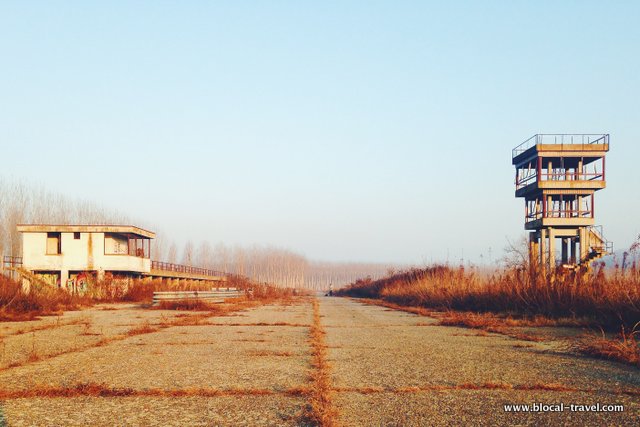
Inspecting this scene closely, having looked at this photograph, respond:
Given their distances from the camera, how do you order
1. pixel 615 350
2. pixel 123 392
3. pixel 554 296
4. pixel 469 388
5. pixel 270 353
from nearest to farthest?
pixel 123 392 → pixel 469 388 → pixel 615 350 → pixel 270 353 → pixel 554 296

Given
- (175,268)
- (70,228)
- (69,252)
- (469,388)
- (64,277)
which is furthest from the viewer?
(175,268)

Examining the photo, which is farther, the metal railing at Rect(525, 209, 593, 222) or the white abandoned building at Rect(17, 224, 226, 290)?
the white abandoned building at Rect(17, 224, 226, 290)

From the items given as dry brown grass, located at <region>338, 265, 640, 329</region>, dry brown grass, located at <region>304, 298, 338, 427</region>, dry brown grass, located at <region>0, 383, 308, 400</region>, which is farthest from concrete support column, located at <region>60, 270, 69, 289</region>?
dry brown grass, located at <region>0, 383, 308, 400</region>

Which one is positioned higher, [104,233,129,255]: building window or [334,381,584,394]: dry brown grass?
[104,233,129,255]: building window

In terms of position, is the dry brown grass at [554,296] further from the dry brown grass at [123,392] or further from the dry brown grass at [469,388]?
the dry brown grass at [123,392]

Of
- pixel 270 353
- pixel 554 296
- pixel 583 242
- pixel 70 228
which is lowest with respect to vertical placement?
pixel 270 353

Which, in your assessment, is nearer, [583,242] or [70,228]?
[583,242]

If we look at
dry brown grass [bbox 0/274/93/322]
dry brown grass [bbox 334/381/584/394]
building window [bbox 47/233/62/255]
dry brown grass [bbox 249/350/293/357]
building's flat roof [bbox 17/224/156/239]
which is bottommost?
dry brown grass [bbox 0/274/93/322]

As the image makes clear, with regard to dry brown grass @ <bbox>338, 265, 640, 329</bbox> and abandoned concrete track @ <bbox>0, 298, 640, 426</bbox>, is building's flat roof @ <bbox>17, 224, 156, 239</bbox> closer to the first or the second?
dry brown grass @ <bbox>338, 265, 640, 329</bbox>

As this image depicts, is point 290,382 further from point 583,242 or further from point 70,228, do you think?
point 70,228

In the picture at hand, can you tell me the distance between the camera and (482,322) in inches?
434

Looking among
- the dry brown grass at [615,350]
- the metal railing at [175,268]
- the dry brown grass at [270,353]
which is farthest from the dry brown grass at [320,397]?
the metal railing at [175,268]

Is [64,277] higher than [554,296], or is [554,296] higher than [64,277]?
[554,296]

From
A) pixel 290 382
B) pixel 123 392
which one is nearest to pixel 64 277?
pixel 123 392
